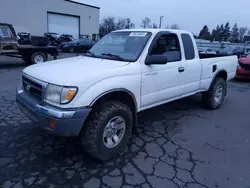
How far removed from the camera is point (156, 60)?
3355mm

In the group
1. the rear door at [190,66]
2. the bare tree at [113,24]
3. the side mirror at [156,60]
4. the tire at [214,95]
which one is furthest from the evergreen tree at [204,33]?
the side mirror at [156,60]

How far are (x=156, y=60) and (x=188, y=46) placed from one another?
1.42 metres

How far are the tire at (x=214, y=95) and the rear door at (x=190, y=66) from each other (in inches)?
29.8

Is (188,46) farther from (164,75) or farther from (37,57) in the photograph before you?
(37,57)

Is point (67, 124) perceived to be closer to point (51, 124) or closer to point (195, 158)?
point (51, 124)

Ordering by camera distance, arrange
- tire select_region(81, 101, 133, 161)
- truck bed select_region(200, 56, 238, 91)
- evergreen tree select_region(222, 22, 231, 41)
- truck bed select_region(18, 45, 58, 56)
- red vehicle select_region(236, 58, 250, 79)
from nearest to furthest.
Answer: tire select_region(81, 101, 133, 161), truck bed select_region(200, 56, 238, 91), red vehicle select_region(236, 58, 250, 79), truck bed select_region(18, 45, 58, 56), evergreen tree select_region(222, 22, 231, 41)

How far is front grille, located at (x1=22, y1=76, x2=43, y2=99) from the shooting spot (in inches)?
115

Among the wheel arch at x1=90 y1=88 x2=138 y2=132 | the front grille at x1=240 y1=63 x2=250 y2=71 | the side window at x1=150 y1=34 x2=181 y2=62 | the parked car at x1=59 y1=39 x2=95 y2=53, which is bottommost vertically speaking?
the wheel arch at x1=90 y1=88 x2=138 y2=132

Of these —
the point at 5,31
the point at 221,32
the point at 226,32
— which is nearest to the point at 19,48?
the point at 5,31

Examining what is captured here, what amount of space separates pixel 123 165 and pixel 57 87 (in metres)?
1.42

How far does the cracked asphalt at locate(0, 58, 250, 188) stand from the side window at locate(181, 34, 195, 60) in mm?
1433

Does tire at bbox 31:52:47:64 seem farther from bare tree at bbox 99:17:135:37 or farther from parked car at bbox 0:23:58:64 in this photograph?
bare tree at bbox 99:17:135:37

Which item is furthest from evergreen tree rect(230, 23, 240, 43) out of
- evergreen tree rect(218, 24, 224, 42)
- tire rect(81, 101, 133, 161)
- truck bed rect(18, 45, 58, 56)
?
tire rect(81, 101, 133, 161)

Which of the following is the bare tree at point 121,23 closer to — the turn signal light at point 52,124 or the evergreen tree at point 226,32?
the evergreen tree at point 226,32
